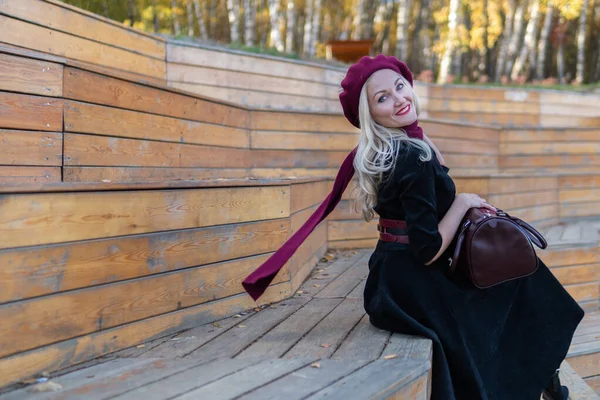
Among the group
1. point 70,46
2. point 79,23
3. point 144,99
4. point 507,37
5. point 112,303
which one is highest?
point 507,37

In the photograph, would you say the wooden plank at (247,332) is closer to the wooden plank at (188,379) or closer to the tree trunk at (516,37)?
the wooden plank at (188,379)

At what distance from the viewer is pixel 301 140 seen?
17.3 ft

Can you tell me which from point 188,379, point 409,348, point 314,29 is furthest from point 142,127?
point 314,29

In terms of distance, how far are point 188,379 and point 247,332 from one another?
2.04ft

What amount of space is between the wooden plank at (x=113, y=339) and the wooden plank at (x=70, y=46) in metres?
2.08

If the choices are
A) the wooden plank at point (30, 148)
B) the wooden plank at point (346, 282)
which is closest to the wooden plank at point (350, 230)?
the wooden plank at point (346, 282)

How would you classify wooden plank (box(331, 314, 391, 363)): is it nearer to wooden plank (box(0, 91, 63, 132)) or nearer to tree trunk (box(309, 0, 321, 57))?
wooden plank (box(0, 91, 63, 132))

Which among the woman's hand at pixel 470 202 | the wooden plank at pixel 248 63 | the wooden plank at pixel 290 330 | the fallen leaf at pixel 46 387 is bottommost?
the fallen leaf at pixel 46 387

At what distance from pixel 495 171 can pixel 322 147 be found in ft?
9.05

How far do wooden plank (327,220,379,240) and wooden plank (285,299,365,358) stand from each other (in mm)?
1605

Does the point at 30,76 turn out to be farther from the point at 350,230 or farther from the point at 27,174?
the point at 350,230

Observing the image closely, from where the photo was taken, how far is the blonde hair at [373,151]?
2299 mm

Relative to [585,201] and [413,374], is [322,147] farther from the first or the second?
[413,374]

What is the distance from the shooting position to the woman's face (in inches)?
94.3
